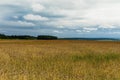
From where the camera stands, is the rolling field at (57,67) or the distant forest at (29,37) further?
the distant forest at (29,37)

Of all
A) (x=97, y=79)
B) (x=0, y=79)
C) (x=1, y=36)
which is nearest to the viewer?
(x=0, y=79)

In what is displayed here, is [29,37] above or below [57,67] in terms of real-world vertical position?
above

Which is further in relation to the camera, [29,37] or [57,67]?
[29,37]

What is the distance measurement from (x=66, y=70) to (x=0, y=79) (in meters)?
3.96

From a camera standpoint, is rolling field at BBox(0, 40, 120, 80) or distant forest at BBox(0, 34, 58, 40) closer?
rolling field at BBox(0, 40, 120, 80)

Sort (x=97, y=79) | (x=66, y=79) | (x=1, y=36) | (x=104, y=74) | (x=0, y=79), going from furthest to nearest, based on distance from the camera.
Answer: (x=1, y=36)
(x=104, y=74)
(x=97, y=79)
(x=66, y=79)
(x=0, y=79)

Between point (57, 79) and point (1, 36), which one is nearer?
point (57, 79)

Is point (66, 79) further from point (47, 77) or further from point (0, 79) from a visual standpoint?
point (0, 79)

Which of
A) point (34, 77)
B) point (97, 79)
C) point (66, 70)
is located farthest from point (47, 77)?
point (66, 70)

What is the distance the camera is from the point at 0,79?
7023 millimetres

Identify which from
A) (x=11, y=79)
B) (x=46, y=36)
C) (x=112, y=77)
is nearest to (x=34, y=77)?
(x=11, y=79)

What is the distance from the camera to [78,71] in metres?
9.94

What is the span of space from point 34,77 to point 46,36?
10489cm

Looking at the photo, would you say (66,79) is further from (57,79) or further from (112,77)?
(112,77)
